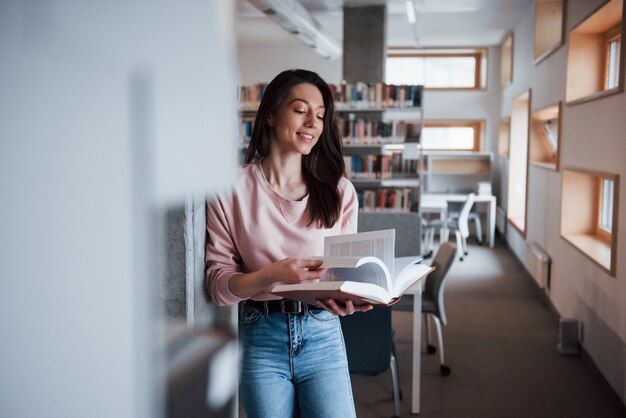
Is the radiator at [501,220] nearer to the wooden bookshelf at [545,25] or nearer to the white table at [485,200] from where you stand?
the white table at [485,200]

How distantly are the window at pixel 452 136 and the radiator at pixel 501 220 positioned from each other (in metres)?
1.35

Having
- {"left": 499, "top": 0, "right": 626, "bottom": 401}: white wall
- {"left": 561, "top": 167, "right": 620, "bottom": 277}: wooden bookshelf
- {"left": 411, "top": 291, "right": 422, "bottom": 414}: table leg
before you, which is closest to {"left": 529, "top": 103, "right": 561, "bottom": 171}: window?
{"left": 499, "top": 0, "right": 626, "bottom": 401}: white wall

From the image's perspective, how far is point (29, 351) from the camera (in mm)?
828

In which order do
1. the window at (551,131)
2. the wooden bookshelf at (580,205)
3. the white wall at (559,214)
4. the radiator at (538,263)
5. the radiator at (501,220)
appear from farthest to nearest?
1. the radiator at (501,220)
2. the window at (551,131)
3. the radiator at (538,263)
4. the wooden bookshelf at (580,205)
5. the white wall at (559,214)

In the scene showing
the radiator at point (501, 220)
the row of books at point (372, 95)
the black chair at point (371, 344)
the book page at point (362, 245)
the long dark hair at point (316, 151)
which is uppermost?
the row of books at point (372, 95)

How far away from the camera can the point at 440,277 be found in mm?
3891

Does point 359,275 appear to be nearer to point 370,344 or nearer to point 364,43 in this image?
point 370,344

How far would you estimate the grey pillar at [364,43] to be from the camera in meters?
8.14

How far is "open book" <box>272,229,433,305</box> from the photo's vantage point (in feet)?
4.82

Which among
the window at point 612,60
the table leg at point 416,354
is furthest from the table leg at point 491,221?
the table leg at point 416,354

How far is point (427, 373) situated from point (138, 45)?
3.49 metres

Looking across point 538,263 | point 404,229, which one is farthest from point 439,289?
point 538,263

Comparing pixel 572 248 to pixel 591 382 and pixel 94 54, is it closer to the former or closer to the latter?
pixel 591 382

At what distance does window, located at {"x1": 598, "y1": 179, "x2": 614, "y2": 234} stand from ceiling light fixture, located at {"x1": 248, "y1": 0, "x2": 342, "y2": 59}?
3.20 metres
